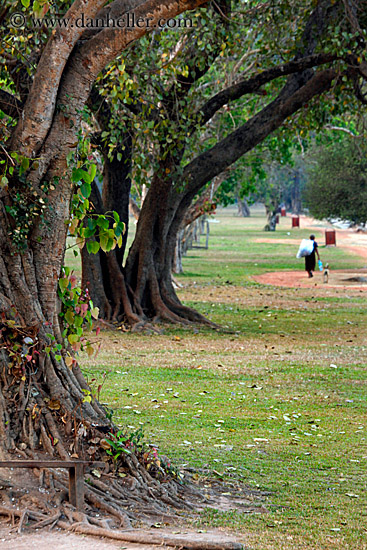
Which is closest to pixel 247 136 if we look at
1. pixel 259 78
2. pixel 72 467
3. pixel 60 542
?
pixel 259 78

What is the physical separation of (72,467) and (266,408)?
5.30 meters

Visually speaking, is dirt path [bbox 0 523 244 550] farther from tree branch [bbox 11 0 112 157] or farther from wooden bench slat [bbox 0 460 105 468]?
tree branch [bbox 11 0 112 157]

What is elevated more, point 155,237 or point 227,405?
point 155,237

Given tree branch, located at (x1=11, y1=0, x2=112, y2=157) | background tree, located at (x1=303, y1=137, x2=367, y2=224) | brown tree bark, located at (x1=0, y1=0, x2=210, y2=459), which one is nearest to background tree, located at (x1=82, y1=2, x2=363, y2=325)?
brown tree bark, located at (x1=0, y1=0, x2=210, y2=459)

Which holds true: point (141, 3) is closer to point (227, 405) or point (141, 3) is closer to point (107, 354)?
point (227, 405)

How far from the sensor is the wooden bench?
5254 mm

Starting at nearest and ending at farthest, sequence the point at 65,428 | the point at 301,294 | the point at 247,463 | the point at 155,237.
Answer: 1. the point at 65,428
2. the point at 247,463
3. the point at 155,237
4. the point at 301,294

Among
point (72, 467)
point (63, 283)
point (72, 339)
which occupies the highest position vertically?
point (63, 283)

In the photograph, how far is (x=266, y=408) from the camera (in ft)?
34.0

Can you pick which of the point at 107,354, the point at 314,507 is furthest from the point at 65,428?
the point at 107,354

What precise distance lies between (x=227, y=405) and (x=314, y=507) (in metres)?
3.90

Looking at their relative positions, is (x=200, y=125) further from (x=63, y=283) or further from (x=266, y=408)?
(x=63, y=283)

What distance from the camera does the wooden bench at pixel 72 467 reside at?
5.25 m

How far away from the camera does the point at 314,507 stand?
661cm
